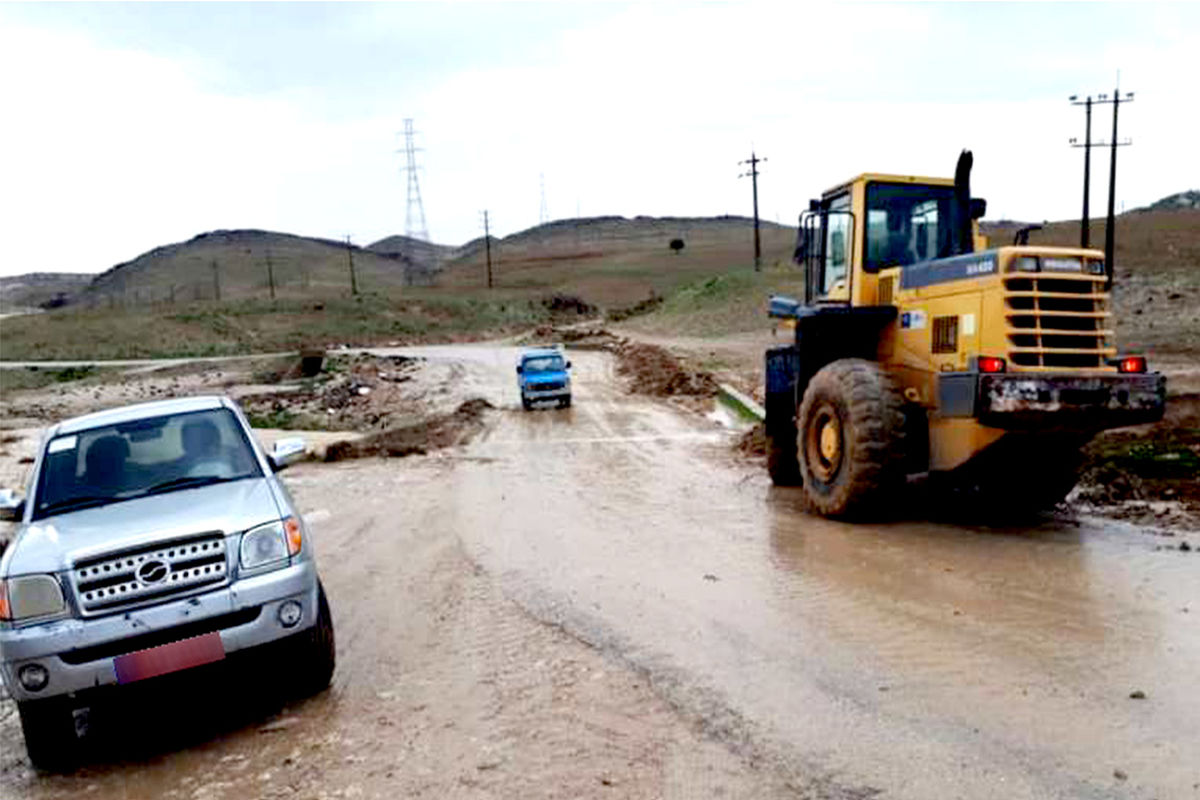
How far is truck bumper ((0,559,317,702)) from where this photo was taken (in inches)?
227

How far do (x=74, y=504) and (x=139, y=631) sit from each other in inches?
60.1

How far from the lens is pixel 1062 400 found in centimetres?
928

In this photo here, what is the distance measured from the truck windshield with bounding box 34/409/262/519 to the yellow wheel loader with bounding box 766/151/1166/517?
19.5ft

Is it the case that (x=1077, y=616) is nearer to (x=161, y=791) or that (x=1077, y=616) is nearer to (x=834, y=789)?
(x=834, y=789)

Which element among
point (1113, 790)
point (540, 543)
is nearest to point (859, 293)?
point (540, 543)

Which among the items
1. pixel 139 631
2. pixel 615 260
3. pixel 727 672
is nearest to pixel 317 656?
pixel 139 631

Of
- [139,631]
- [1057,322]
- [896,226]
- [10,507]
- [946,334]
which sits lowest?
[139,631]

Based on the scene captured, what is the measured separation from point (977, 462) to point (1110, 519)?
5.78 ft

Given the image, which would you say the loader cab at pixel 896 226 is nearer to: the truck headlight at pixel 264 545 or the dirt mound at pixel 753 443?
the dirt mound at pixel 753 443

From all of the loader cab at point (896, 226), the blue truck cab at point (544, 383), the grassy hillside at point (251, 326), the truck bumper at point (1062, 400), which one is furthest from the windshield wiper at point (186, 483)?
the grassy hillside at point (251, 326)

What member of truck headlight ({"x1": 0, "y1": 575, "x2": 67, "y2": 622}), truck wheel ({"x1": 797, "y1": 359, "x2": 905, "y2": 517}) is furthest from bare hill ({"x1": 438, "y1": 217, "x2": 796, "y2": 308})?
truck headlight ({"x1": 0, "y1": 575, "x2": 67, "y2": 622})

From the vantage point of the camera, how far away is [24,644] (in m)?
5.76

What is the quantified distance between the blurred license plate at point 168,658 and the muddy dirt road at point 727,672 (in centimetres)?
55

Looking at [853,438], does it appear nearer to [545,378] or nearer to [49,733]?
[49,733]
